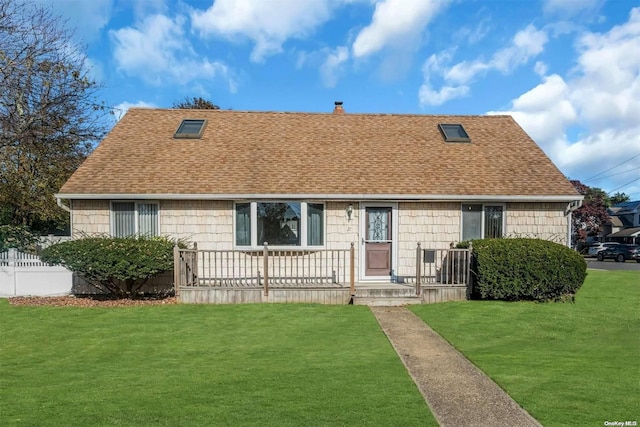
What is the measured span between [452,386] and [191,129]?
11706 millimetres

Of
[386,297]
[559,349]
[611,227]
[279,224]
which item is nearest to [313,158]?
[279,224]

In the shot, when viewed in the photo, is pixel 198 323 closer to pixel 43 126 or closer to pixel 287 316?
pixel 287 316

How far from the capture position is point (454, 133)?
14242mm

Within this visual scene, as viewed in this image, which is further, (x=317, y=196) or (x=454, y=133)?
(x=454, y=133)

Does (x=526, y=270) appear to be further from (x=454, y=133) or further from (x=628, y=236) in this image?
(x=628, y=236)

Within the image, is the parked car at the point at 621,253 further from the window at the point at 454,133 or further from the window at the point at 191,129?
the window at the point at 191,129

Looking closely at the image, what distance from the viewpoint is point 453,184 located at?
11.8m

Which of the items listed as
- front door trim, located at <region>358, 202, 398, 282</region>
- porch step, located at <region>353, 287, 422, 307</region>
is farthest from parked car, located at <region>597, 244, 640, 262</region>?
porch step, located at <region>353, 287, 422, 307</region>

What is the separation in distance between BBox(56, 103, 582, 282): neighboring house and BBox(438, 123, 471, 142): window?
72 centimetres

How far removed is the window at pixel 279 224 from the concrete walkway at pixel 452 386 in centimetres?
458

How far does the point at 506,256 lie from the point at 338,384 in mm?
6678

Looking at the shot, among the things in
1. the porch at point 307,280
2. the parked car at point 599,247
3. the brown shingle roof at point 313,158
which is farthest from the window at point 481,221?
the parked car at point 599,247

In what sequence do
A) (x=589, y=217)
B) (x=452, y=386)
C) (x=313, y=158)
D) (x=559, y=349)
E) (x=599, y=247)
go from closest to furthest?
1. (x=452, y=386)
2. (x=559, y=349)
3. (x=313, y=158)
4. (x=599, y=247)
5. (x=589, y=217)

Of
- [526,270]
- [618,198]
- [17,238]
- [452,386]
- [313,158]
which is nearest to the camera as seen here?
[452,386]
